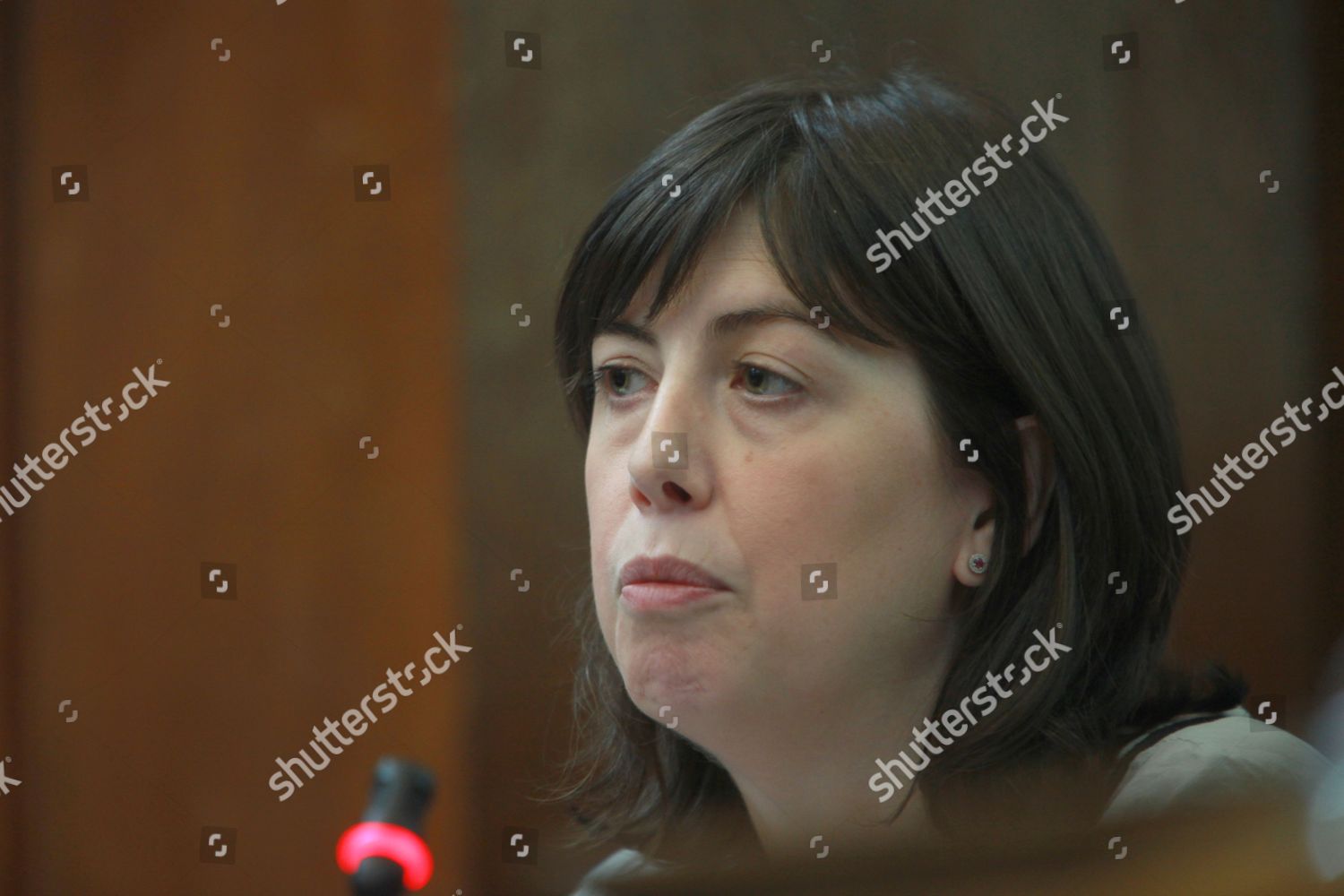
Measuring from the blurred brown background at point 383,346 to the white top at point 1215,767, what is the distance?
8.0 inches

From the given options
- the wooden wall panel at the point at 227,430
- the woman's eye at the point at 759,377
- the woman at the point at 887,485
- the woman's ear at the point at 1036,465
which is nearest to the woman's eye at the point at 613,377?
the woman at the point at 887,485

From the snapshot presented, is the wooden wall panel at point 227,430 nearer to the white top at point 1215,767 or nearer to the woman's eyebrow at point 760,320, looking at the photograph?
the woman's eyebrow at point 760,320

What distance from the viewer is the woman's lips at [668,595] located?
3.84 feet

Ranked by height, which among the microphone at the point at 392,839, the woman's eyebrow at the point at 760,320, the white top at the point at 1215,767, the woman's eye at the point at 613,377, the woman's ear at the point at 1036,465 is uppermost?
the woman's eye at the point at 613,377

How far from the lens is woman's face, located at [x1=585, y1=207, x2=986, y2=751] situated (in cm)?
117

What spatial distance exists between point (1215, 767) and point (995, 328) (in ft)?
1.33

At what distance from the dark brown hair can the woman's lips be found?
24 centimetres

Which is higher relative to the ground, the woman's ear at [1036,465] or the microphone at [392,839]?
the woman's ear at [1036,465]

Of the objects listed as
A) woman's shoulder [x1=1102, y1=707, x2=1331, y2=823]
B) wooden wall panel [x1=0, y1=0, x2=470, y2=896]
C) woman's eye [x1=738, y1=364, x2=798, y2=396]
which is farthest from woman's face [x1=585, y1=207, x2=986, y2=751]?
wooden wall panel [x1=0, y1=0, x2=470, y2=896]

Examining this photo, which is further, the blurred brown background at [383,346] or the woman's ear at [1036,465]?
the blurred brown background at [383,346]

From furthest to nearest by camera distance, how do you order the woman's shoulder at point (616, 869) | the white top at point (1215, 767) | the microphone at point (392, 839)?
1. the woman's shoulder at point (616, 869)
2. the white top at point (1215, 767)
3. the microphone at point (392, 839)

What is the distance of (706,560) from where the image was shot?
1.18m

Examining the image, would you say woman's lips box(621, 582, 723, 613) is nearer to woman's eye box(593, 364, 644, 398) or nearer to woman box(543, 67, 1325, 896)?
woman box(543, 67, 1325, 896)

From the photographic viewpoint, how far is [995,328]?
115 cm
